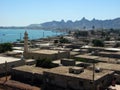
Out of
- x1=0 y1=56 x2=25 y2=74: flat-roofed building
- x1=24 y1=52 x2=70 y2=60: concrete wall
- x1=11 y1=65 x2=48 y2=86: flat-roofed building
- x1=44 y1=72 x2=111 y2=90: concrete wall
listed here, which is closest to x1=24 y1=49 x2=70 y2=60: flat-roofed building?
x1=24 y1=52 x2=70 y2=60: concrete wall

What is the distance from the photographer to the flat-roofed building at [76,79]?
1758cm

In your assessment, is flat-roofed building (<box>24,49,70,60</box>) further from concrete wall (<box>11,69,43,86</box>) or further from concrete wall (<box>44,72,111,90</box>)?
concrete wall (<box>44,72,111,90</box>)

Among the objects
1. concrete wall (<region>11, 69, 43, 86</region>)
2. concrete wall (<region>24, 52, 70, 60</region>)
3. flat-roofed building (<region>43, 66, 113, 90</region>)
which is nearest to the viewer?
flat-roofed building (<region>43, 66, 113, 90</region>)

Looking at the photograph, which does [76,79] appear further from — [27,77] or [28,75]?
[27,77]

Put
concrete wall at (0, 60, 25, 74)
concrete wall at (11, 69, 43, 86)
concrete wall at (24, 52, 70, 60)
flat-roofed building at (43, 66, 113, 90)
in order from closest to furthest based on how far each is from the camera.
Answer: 1. flat-roofed building at (43, 66, 113, 90)
2. concrete wall at (11, 69, 43, 86)
3. concrete wall at (0, 60, 25, 74)
4. concrete wall at (24, 52, 70, 60)

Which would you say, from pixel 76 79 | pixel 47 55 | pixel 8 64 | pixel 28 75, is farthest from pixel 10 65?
pixel 76 79

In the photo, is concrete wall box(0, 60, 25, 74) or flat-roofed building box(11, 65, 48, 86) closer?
flat-roofed building box(11, 65, 48, 86)

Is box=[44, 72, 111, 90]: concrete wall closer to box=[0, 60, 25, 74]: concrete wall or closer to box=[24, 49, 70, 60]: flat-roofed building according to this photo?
box=[0, 60, 25, 74]: concrete wall

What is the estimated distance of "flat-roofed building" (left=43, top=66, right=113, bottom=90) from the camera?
57.7 feet

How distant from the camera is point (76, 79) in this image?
17906mm

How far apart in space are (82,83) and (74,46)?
87.5 ft

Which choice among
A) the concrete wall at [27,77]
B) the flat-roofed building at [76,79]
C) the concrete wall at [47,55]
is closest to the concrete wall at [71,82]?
the flat-roofed building at [76,79]

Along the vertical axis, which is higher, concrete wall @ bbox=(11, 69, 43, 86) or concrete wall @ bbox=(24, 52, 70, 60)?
concrete wall @ bbox=(24, 52, 70, 60)

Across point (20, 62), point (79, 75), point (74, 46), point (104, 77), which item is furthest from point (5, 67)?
point (74, 46)
